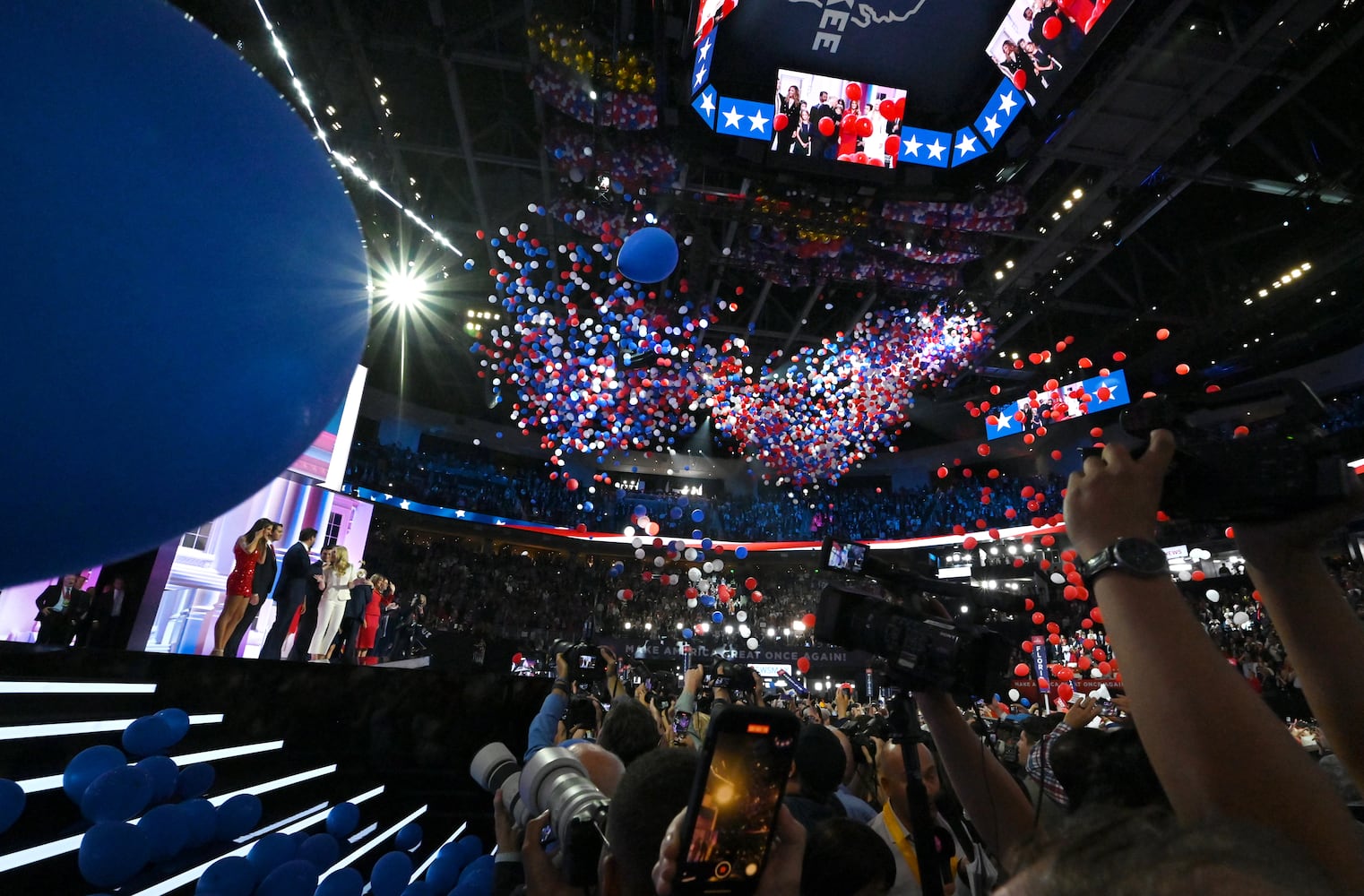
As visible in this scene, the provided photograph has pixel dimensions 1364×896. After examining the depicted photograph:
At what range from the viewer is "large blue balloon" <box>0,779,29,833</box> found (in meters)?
2.07

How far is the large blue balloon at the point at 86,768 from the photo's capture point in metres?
2.45

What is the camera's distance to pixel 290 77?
5.94 m

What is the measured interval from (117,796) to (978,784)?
306 centimetres

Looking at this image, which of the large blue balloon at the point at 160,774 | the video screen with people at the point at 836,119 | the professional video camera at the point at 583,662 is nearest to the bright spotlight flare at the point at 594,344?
the video screen with people at the point at 836,119

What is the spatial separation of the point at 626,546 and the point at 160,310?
21008mm

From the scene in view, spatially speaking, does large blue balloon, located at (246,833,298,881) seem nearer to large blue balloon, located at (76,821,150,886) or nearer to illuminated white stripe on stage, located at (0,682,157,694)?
large blue balloon, located at (76,821,150,886)

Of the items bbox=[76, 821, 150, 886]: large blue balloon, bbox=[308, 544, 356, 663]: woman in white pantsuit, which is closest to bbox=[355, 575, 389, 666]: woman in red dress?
bbox=[308, 544, 356, 663]: woman in white pantsuit

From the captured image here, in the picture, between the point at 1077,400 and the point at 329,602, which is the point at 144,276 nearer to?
the point at 329,602

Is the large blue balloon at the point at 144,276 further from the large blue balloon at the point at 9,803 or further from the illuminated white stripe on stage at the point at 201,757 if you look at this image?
the illuminated white stripe on stage at the point at 201,757

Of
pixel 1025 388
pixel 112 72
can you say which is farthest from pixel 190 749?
pixel 1025 388

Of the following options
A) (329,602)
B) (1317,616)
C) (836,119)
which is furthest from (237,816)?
(836,119)

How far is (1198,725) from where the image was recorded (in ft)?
2.25

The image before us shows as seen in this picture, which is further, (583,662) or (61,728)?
(583,662)

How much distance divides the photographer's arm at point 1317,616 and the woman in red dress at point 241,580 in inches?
274
